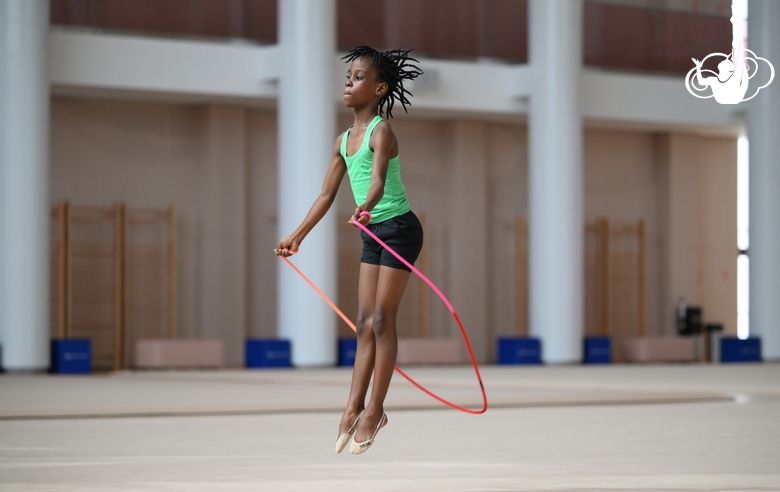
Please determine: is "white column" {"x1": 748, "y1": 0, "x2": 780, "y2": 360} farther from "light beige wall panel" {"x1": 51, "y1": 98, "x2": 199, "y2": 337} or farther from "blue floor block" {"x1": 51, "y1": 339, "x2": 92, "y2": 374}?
"blue floor block" {"x1": 51, "y1": 339, "x2": 92, "y2": 374}

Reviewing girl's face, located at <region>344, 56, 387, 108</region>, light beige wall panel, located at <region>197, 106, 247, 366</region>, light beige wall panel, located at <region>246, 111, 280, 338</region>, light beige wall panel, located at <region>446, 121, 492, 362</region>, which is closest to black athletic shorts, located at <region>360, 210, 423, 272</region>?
girl's face, located at <region>344, 56, 387, 108</region>

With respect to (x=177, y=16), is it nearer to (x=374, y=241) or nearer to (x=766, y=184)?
(x=766, y=184)

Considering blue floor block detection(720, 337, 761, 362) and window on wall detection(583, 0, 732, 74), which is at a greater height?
window on wall detection(583, 0, 732, 74)

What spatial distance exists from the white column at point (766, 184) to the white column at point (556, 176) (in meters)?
3.24

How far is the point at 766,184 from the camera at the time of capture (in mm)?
15961

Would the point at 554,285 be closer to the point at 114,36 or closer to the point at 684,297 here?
the point at 684,297

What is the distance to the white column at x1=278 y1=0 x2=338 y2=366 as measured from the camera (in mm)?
13086

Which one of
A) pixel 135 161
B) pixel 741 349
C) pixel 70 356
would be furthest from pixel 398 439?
pixel 741 349

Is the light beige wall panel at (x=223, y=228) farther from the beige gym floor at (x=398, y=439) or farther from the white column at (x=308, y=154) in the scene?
the beige gym floor at (x=398, y=439)

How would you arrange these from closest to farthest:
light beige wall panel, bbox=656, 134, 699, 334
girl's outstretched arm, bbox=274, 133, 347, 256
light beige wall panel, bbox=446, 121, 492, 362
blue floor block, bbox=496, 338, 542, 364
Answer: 1. girl's outstretched arm, bbox=274, 133, 347, 256
2. blue floor block, bbox=496, 338, 542, 364
3. light beige wall panel, bbox=446, 121, 492, 362
4. light beige wall panel, bbox=656, 134, 699, 334

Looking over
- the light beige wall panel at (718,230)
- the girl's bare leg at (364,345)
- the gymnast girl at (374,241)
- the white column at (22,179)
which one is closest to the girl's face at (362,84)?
the gymnast girl at (374,241)

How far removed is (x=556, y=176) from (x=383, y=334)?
1080 cm

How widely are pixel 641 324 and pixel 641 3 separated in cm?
507

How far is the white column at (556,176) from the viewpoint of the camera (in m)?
14.5
